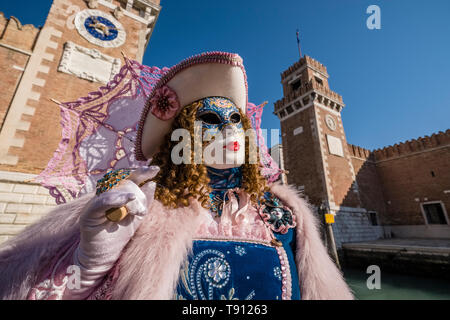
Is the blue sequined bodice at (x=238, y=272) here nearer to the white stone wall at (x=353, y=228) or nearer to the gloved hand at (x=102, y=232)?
the gloved hand at (x=102, y=232)

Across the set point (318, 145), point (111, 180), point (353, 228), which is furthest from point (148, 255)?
point (353, 228)

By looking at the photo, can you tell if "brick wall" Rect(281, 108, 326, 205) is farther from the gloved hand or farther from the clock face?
the gloved hand

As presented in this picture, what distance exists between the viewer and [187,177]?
4.11 ft

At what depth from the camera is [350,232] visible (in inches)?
494

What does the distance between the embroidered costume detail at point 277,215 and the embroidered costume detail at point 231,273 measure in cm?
18

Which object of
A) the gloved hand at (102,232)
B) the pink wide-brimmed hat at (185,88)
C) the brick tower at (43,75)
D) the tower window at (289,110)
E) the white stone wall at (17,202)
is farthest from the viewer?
the tower window at (289,110)

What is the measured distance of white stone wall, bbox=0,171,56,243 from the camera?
4.57 m

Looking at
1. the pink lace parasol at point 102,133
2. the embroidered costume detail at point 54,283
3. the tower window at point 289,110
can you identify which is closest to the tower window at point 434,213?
the tower window at point 289,110

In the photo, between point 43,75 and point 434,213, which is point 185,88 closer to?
point 43,75

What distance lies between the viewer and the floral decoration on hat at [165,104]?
1.48 meters

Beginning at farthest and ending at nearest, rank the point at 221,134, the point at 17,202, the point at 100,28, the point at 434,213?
the point at 434,213
the point at 100,28
the point at 17,202
the point at 221,134

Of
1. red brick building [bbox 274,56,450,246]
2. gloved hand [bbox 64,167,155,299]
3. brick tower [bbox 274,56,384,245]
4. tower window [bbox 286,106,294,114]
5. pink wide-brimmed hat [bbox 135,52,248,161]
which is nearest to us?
gloved hand [bbox 64,167,155,299]

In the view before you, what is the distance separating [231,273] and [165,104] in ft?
3.97

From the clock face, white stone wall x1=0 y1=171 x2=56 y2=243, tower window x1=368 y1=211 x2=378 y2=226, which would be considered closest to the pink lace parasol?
white stone wall x1=0 y1=171 x2=56 y2=243
